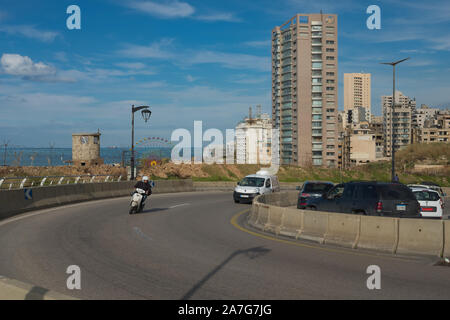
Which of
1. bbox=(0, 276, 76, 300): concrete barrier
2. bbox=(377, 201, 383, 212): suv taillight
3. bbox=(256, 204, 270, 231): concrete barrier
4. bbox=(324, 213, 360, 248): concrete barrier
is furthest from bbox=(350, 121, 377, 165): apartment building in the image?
bbox=(0, 276, 76, 300): concrete barrier

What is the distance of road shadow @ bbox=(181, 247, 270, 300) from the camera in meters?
→ 7.55

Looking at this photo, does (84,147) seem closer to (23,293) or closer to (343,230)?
(343,230)

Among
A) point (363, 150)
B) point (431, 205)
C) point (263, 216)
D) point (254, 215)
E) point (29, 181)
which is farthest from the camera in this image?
point (363, 150)

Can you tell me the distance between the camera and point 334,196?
16.8 metres

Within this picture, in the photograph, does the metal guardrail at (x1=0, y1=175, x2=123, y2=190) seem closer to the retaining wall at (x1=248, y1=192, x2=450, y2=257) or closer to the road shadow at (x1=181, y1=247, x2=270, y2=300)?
the retaining wall at (x1=248, y1=192, x2=450, y2=257)

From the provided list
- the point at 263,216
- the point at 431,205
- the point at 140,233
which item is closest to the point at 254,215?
the point at 263,216

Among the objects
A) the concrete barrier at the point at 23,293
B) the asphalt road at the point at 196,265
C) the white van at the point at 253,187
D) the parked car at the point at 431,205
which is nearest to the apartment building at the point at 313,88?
the white van at the point at 253,187

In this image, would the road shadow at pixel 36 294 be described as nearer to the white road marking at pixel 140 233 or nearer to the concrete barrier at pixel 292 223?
the white road marking at pixel 140 233

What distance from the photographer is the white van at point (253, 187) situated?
93.7ft

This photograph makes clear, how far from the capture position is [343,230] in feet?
42.8

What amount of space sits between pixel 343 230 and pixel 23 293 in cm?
919

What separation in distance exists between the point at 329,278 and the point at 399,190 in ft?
25.5
